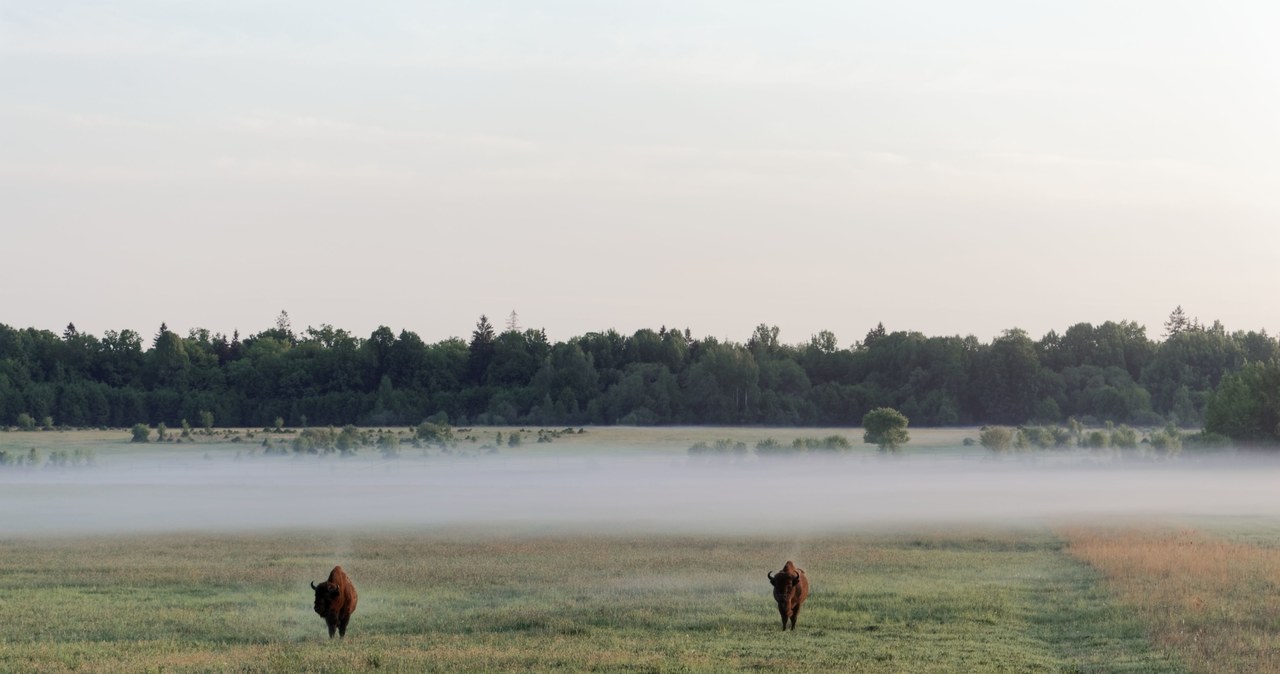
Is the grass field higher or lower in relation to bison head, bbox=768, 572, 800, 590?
lower

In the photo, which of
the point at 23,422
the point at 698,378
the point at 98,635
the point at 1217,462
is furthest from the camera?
the point at 698,378

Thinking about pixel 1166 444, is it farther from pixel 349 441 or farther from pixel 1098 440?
pixel 349 441

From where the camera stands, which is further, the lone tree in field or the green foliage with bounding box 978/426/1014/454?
the green foliage with bounding box 978/426/1014/454

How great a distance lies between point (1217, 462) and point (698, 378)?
66416mm

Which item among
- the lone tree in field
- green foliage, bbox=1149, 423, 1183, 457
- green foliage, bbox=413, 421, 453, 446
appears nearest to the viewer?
green foliage, bbox=1149, 423, 1183, 457

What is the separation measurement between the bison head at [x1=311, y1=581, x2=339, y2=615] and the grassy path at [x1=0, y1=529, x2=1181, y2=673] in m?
0.52

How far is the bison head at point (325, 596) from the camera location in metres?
25.1

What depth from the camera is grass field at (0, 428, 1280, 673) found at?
2345cm

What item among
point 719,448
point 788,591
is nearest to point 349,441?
point 719,448

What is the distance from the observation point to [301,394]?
16675cm

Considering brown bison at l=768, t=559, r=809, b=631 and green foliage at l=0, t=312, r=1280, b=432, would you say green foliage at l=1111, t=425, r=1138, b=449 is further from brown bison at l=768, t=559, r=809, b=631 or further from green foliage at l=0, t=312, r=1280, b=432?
brown bison at l=768, t=559, r=809, b=631

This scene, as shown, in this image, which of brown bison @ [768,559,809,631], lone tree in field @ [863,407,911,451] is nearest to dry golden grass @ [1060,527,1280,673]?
brown bison @ [768,559,809,631]

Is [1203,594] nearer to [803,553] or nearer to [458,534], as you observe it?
[803,553]

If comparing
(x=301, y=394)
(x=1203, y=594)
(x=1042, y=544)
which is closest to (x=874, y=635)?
(x=1203, y=594)
